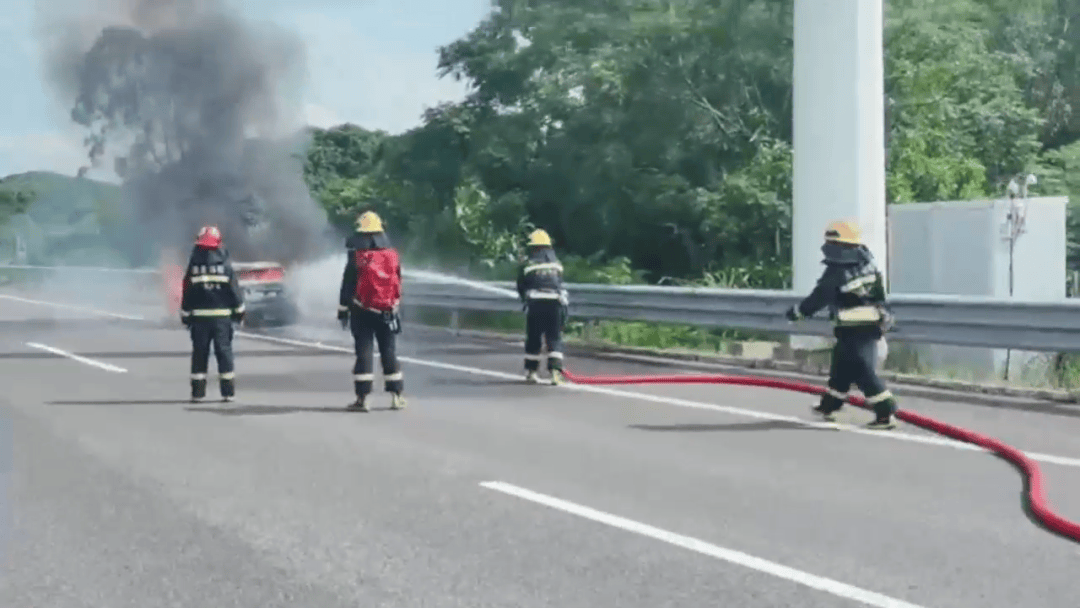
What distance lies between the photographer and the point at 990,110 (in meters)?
27.5

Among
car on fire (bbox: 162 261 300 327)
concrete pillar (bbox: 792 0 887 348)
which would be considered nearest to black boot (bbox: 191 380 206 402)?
concrete pillar (bbox: 792 0 887 348)

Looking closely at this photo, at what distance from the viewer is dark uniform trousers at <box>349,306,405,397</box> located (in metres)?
12.8

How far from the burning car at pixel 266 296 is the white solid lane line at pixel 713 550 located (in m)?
19.1

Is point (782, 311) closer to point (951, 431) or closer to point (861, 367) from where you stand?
point (861, 367)

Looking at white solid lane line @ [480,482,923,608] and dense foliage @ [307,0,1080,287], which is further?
dense foliage @ [307,0,1080,287]

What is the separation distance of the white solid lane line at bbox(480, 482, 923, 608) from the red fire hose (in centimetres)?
162

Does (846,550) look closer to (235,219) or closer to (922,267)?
(922,267)

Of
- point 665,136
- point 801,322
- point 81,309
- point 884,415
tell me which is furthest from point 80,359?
point 81,309

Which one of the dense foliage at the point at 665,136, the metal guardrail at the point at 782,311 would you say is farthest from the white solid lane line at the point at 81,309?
the metal guardrail at the point at 782,311

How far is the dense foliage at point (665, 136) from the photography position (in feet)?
84.1

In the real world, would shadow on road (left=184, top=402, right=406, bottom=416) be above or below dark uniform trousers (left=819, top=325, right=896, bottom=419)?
below

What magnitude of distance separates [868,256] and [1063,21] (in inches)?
1303

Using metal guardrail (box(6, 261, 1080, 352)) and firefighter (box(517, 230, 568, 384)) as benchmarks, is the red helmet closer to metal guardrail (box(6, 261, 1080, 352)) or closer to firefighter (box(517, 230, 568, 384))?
firefighter (box(517, 230, 568, 384))

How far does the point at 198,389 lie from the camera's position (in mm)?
13680
